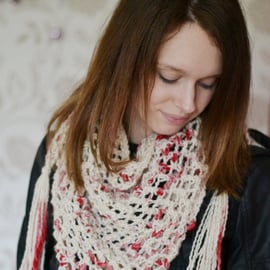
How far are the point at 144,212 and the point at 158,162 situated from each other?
9 centimetres

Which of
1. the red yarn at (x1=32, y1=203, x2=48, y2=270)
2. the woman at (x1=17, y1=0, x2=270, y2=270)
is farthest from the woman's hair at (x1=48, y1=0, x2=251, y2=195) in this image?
the red yarn at (x1=32, y1=203, x2=48, y2=270)

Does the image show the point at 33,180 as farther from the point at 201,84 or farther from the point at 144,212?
the point at 201,84

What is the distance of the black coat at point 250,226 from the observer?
0.85m

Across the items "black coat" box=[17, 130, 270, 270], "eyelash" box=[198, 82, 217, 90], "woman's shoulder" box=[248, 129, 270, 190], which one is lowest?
"black coat" box=[17, 130, 270, 270]

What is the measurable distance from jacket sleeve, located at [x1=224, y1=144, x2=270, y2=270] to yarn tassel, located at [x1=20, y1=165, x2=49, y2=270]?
0.38 meters

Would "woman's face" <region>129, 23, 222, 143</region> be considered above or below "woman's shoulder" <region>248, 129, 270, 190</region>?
above

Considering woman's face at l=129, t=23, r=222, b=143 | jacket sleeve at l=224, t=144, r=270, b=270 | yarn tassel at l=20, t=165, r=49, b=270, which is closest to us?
woman's face at l=129, t=23, r=222, b=143

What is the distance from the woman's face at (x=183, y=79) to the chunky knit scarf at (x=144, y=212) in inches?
2.4

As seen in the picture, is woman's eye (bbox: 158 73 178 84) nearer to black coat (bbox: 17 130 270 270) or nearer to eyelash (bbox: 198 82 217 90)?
eyelash (bbox: 198 82 217 90)

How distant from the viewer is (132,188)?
89 centimetres

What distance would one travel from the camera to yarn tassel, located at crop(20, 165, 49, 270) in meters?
0.97

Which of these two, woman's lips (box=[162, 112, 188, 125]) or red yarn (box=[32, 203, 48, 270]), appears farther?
red yarn (box=[32, 203, 48, 270])

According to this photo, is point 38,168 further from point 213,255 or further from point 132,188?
point 213,255

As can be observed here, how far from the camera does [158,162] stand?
0.89 metres
